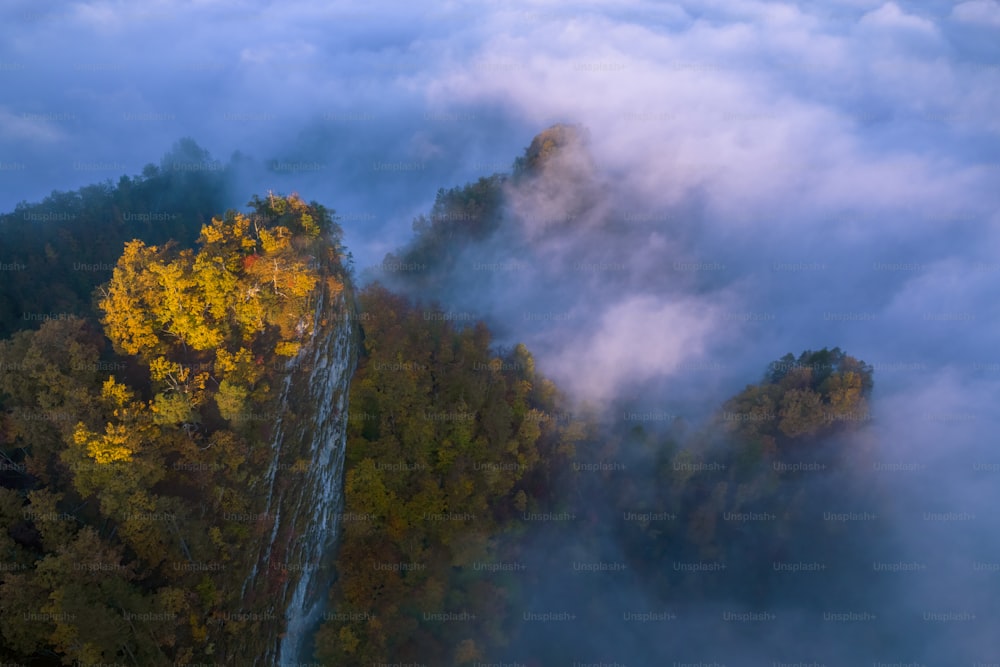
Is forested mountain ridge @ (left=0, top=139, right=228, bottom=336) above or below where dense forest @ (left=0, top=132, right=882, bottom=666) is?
above

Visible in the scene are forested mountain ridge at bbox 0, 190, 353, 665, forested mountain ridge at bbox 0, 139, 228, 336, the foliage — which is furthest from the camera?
forested mountain ridge at bbox 0, 139, 228, 336

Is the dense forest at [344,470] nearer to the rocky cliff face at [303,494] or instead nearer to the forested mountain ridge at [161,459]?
the forested mountain ridge at [161,459]

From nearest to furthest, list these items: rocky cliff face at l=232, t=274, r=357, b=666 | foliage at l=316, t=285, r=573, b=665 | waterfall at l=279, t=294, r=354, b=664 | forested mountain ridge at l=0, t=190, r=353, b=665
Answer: forested mountain ridge at l=0, t=190, r=353, b=665 < rocky cliff face at l=232, t=274, r=357, b=666 < waterfall at l=279, t=294, r=354, b=664 < foliage at l=316, t=285, r=573, b=665

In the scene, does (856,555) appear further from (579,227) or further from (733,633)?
(579,227)

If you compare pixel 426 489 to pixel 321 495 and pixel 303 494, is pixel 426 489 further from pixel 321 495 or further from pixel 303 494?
pixel 303 494

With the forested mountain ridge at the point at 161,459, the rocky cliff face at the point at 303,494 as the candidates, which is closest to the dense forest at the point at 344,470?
the forested mountain ridge at the point at 161,459

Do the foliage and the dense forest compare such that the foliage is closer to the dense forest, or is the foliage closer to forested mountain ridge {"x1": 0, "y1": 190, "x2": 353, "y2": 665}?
the dense forest

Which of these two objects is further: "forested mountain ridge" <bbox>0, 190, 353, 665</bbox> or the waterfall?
the waterfall

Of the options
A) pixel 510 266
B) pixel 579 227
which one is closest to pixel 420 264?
pixel 510 266

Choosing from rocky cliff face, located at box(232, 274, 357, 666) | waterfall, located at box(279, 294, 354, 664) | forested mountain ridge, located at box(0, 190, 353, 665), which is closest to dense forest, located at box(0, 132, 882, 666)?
forested mountain ridge, located at box(0, 190, 353, 665)
